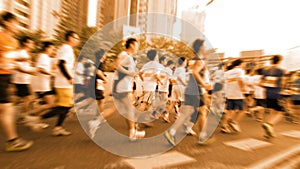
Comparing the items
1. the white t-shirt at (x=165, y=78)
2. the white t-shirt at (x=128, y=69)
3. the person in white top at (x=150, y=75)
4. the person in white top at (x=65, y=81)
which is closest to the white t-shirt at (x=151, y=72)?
the person in white top at (x=150, y=75)

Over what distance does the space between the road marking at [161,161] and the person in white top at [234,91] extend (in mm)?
2414

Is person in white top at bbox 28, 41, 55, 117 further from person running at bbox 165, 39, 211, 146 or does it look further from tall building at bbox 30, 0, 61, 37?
tall building at bbox 30, 0, 61, 37

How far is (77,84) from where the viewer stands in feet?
15.9

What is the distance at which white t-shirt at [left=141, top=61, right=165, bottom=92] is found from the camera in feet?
16.1

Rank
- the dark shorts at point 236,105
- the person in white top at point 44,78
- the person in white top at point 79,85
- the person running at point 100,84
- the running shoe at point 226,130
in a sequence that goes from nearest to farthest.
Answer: the person running at point 100,84 < the person in white top at point 44,78 < the person in white top at point 79,85 < the running shoe at point 226,130 < the dark shorts at point 236,105

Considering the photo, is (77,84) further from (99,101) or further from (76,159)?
(76,159)

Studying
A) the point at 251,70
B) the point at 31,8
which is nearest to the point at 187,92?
the point at 251,70

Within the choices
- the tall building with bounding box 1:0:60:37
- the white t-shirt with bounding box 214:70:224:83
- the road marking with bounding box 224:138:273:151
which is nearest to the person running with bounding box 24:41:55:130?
the road marking with bounding box 224:138:273:151

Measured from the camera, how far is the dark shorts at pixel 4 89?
274 centimetres

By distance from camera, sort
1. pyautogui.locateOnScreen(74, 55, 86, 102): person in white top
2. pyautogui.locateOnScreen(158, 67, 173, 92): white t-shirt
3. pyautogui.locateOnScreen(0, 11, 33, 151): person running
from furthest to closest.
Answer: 1. pyautogui.locateOnScreen(158, 67, 173, 92): white t-shirt
2. pyautogui.locateOnScreen(74, 55, 86, 102): person in white top
3. pyautogui.locateOnScreen(0, 11, 33, 151): person running

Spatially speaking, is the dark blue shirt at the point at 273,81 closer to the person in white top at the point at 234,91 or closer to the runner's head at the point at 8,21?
the person in white top at the point at 234,91

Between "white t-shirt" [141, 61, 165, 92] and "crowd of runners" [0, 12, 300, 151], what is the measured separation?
2cm

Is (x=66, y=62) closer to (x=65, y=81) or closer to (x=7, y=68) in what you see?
(x=65, y=81)

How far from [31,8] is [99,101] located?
2636cm
